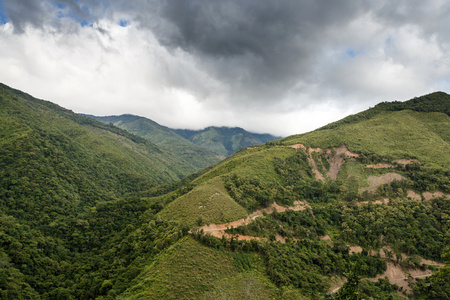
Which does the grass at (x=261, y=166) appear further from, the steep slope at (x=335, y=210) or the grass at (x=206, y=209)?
the grass at (x=206, y=209)

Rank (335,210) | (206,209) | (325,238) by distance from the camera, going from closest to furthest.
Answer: (206,209)
(325,238)
(335,210)

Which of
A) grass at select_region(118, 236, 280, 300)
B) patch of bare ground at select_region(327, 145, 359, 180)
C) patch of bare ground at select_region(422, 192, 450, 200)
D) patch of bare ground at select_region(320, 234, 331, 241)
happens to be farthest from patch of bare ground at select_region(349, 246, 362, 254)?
patch of bare ground at select_region(327, 145, 359, 180)

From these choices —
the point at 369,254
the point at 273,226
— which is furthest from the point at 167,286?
the point at 369,254

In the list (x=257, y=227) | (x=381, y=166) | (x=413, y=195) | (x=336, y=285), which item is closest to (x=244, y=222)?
(x=257, y=227)

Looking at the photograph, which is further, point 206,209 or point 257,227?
point 206,209

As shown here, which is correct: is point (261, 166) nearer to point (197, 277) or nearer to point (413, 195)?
point (197, 277)

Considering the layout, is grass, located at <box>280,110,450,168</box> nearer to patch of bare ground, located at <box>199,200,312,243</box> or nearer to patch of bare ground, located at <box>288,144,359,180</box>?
patch of bare ground, located at <box>288,144,359,180</box>
